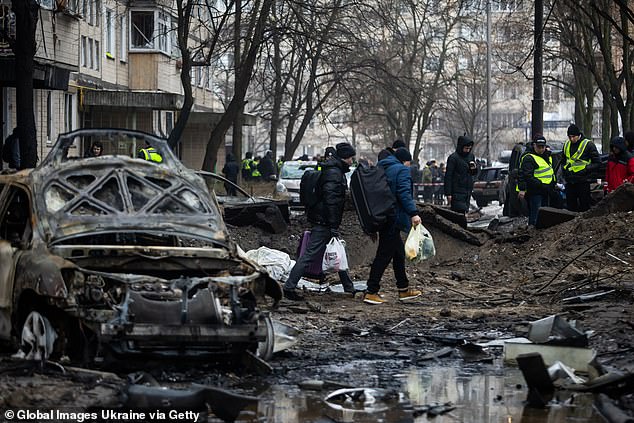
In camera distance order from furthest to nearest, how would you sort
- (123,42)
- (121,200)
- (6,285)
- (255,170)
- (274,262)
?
(255,170), (123,42), (274,262), (121,200), (6,285)

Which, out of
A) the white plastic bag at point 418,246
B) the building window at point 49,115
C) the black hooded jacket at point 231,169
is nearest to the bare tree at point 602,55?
the black hooded jacket at point 231,169

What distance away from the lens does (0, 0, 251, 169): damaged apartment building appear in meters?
31.5

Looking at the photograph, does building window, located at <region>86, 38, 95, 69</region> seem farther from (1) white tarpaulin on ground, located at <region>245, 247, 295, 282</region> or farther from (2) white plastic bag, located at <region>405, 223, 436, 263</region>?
(2) white plastic bag, located at <region>405, 223, 436, 263</region>

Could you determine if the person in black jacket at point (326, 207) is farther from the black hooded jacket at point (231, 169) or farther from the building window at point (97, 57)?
the building window at point (97, 57)

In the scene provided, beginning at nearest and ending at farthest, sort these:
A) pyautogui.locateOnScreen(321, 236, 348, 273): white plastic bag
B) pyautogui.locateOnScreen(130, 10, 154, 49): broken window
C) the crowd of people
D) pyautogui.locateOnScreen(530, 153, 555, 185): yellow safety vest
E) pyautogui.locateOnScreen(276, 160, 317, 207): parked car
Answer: pyautogui.locateOnScreen(321, 236, 348, 273): white plastic bag, the crowd of people, pyautogui.locateOnScreen(530, 153, 555, 185): yellow safety vest, pyautogui.locateOnScreen(276, 160, 317, 207): parked car, pyautogui.locateOnScreen(130, 10, 154, 49): broken window

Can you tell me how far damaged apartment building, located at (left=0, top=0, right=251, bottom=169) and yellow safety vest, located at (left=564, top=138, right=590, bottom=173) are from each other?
40.3ft

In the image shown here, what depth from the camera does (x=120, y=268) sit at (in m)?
9.26

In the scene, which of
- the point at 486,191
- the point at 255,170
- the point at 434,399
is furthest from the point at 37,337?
the point at 255,170

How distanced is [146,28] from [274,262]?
100 feet

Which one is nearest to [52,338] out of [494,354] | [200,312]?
[200,312]

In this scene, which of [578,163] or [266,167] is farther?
[266,167]

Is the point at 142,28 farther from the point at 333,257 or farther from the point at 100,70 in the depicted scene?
the point at 333,257

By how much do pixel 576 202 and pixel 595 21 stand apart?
9.91 meters

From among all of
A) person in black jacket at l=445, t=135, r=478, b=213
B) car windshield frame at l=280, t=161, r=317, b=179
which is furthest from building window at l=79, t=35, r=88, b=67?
person in black jacket at l=445, t=135, r=478, b=213
